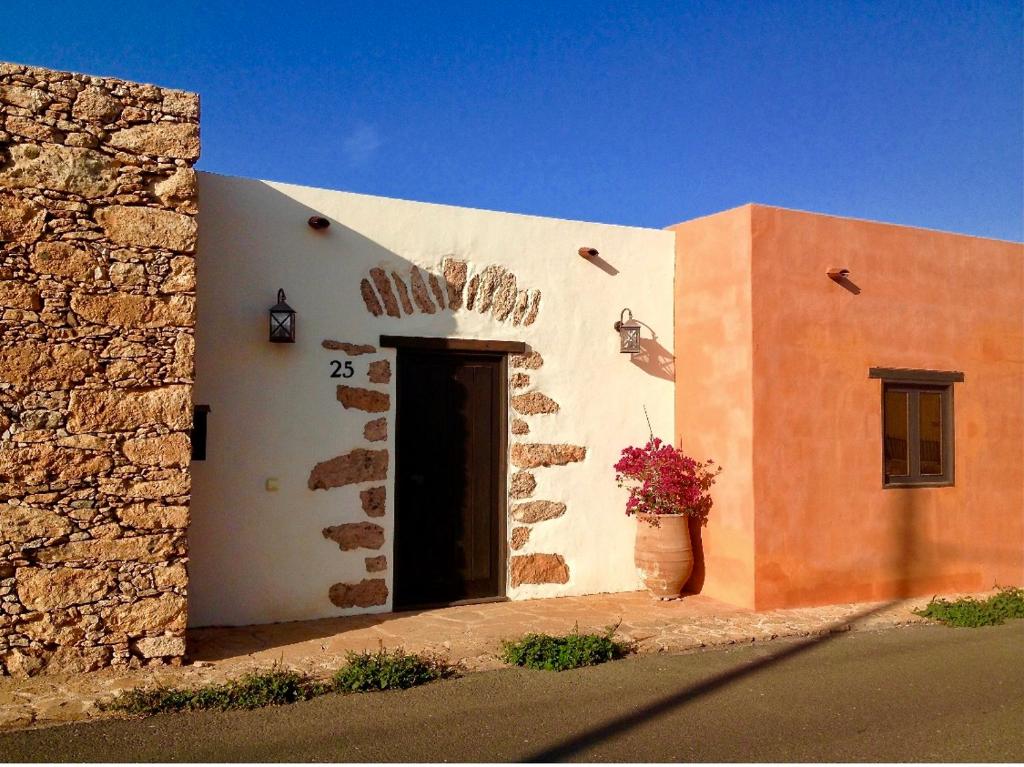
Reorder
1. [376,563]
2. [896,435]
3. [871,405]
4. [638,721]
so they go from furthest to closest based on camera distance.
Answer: [896,435]
[871,405]
[376,563]
[638,721]

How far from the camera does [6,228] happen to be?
508 centimetres

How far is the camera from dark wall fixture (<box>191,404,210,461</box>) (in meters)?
6.28

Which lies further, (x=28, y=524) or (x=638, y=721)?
(x=28, y=524)

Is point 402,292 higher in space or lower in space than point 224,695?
higher

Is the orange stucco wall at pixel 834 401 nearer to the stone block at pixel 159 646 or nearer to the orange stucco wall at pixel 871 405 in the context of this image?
the orange stucco wall at pixel 871 405

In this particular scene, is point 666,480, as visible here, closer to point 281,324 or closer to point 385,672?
point 385,672

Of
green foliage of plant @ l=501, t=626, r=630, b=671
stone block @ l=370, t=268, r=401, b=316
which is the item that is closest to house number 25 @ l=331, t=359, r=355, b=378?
stone block @ l=370, t=268, r=401, b=316

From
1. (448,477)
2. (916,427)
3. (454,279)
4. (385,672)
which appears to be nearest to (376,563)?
(448,477)

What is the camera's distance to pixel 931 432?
8.45 meters

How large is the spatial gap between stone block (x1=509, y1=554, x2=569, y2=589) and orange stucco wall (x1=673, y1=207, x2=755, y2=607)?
1.20 metres

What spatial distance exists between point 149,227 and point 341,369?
72.9 inches

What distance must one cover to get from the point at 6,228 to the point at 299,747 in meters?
3.23

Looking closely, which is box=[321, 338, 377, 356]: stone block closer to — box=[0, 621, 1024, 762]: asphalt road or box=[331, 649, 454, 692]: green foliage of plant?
box=[331, 649, 454, 692]: green foliage of plant

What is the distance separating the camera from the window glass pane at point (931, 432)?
8375 mm
